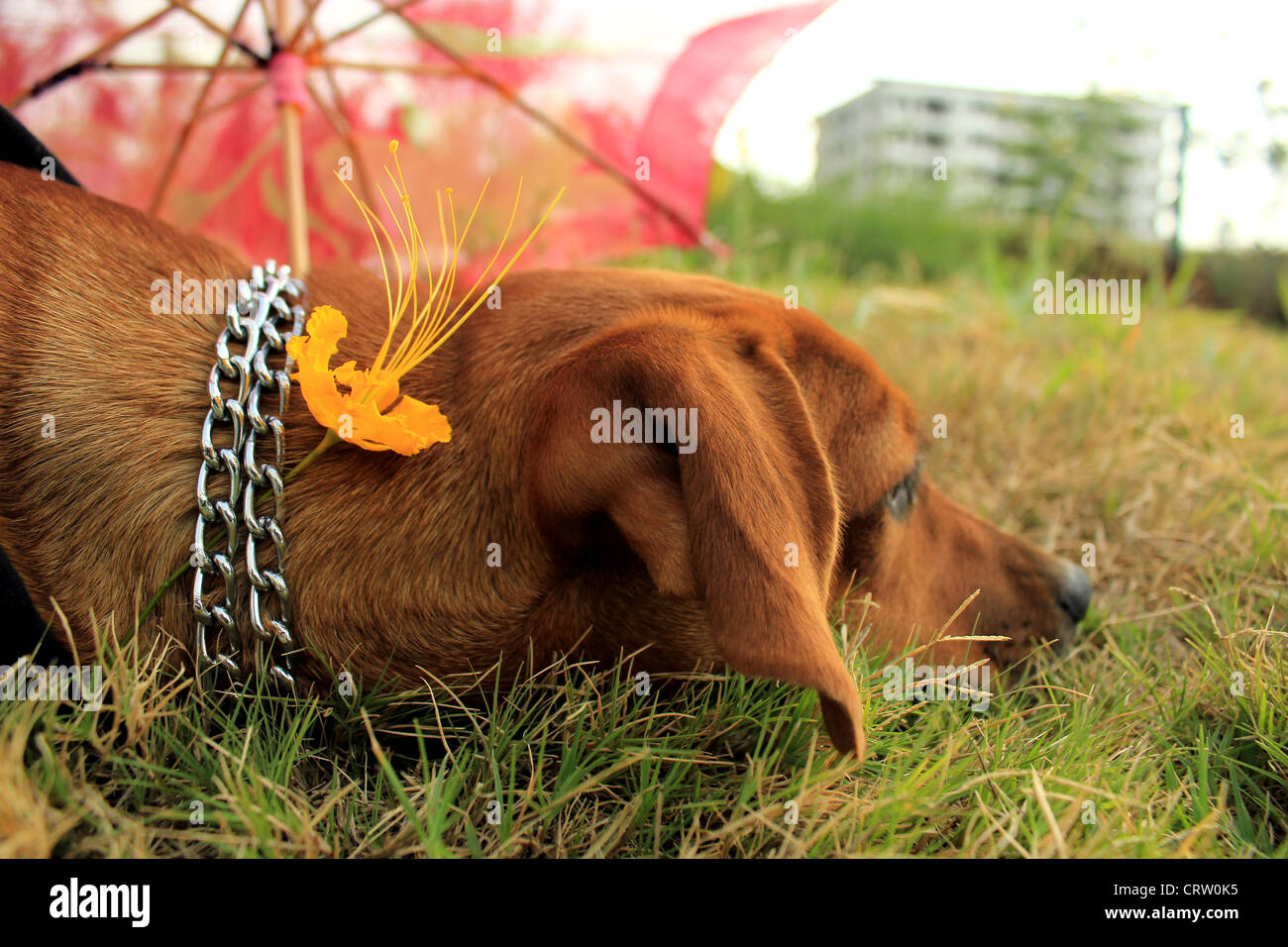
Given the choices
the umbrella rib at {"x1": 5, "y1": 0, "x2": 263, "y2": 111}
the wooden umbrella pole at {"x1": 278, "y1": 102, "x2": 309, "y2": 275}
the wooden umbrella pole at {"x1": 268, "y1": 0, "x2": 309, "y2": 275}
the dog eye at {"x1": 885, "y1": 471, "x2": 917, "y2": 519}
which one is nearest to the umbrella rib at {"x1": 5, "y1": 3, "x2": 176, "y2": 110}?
the umbrella rib at {"x1": 5, "y1": 0, "x2": 263, "y2": 111}

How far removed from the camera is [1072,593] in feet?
7.53

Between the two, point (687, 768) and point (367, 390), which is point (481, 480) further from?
point (687, 768)

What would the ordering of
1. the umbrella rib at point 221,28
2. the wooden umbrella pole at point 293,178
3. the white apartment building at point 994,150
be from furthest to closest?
1. the white apartment building at point 994,150
2. the wooden umbrella pole at point 293,178
3. the umbrella rib at point 221,28

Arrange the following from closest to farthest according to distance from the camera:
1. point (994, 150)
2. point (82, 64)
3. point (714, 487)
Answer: point (714, 487) → point (82, 64) → point (994, 150)

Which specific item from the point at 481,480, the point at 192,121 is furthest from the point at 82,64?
the point at 481,480

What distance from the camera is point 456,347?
5.98ft

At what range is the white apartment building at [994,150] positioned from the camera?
9.55 metres

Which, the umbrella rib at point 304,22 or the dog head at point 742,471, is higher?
the umbrella rib at point 304,22

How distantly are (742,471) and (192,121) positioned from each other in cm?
309

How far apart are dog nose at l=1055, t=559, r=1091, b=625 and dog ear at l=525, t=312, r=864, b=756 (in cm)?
111

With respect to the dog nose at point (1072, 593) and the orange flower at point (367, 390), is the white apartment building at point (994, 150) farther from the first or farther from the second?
the orange flower at point (367, 390)

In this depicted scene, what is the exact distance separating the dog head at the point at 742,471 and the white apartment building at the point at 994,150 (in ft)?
25.8

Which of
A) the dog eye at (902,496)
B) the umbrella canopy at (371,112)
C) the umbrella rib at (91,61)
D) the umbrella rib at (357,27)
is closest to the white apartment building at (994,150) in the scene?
the umbrella canopy at (371,112)
